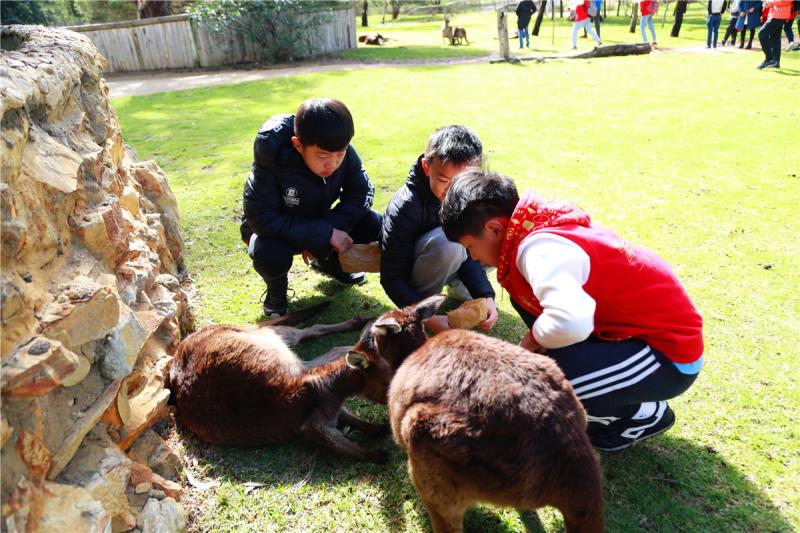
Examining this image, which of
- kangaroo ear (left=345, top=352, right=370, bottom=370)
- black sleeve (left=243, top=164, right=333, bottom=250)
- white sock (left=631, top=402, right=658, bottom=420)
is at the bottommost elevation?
white sock (left=631, top=402, right=658, bottom=420)

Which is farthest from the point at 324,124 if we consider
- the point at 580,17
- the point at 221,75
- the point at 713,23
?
the point at 713,23

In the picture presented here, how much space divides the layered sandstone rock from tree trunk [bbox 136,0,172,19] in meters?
19.1

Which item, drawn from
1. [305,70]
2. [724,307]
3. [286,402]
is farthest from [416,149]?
[305,70]

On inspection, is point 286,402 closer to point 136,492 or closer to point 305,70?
point 136,492

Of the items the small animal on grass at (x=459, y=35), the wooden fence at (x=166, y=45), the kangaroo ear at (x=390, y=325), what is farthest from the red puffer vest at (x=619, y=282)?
the small animal on grass at (x=459, y=35)

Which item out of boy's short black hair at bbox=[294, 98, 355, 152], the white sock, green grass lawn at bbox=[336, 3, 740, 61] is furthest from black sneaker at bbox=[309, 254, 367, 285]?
green grass lawn at bbox=[336, 3, 740, 61]

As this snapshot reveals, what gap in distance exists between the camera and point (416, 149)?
7688mm

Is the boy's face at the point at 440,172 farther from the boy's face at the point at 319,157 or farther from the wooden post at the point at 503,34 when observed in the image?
the wooden post at the point at 503,34

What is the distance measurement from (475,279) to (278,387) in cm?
148

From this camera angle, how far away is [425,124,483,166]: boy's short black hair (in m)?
3.24

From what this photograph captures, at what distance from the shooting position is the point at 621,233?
5.01 m

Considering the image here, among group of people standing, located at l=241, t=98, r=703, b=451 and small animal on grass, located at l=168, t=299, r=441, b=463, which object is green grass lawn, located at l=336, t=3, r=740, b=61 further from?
small animal on grass, located at l=168, t=299, r=441, b=463

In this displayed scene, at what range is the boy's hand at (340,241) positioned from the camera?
12.8 ft

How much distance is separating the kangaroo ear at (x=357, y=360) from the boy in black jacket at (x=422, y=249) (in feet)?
2.01
